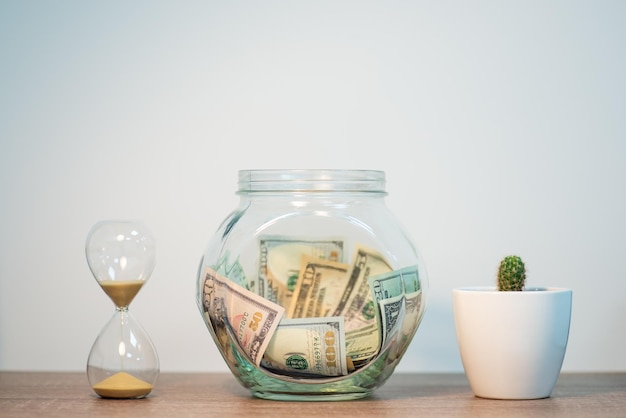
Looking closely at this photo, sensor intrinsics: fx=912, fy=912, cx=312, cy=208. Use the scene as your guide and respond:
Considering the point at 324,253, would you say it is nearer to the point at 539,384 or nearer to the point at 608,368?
the point at 539,384

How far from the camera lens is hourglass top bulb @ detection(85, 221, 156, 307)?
1.18 m

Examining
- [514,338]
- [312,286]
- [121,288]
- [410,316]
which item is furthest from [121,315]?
[514,338]

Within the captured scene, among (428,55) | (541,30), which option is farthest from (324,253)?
(541,30)

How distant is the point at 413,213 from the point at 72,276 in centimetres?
59

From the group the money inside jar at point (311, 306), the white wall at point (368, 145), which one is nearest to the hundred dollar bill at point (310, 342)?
the money inside jar at point (311, 306)

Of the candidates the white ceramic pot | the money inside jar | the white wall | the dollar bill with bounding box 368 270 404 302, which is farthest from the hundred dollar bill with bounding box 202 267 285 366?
the white wall

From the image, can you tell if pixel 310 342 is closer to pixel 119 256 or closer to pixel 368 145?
pixel 119 256

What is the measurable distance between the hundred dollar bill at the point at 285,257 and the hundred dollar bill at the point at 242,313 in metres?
0.02

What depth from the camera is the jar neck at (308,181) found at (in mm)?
1200

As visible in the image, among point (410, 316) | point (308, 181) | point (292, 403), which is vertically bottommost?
point (292, 403)

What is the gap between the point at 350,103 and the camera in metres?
1.54

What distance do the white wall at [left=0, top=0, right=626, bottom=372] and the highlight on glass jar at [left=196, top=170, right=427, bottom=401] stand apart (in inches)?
12.6

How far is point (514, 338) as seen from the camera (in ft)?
3.80

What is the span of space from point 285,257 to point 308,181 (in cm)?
11
